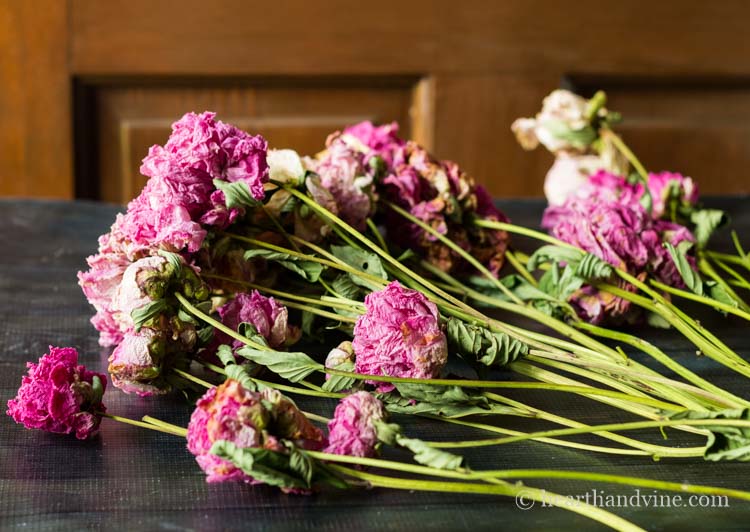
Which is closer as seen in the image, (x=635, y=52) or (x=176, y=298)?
(x=176, y=298)

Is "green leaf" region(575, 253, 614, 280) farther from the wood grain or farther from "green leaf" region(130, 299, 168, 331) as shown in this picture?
the wood grain

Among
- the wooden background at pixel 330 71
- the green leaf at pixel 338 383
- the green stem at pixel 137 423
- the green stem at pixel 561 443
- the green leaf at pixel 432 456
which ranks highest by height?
the wooden background at pixel 330 71

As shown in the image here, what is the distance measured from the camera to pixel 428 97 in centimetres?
227

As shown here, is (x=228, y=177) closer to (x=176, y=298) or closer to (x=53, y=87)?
(x=176, y=298)

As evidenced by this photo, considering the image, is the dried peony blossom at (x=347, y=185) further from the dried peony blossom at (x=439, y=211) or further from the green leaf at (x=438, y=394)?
the green leaf at (x=438, y=394)

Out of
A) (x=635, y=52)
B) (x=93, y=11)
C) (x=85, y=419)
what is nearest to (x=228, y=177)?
(x=85, y=419)

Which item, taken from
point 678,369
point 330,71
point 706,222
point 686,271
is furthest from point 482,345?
point 330,71

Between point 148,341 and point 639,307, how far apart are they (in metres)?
0.45

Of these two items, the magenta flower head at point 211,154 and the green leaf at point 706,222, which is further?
the green leaf at point 706,222

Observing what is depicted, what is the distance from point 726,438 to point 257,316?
0.33 m

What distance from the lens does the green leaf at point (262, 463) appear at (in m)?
0.48

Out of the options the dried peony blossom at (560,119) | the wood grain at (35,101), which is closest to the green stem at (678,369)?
the dried peony blossom at (560,119)

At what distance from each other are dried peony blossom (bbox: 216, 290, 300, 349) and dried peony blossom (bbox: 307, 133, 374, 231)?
0.16m

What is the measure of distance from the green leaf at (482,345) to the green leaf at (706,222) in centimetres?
42
